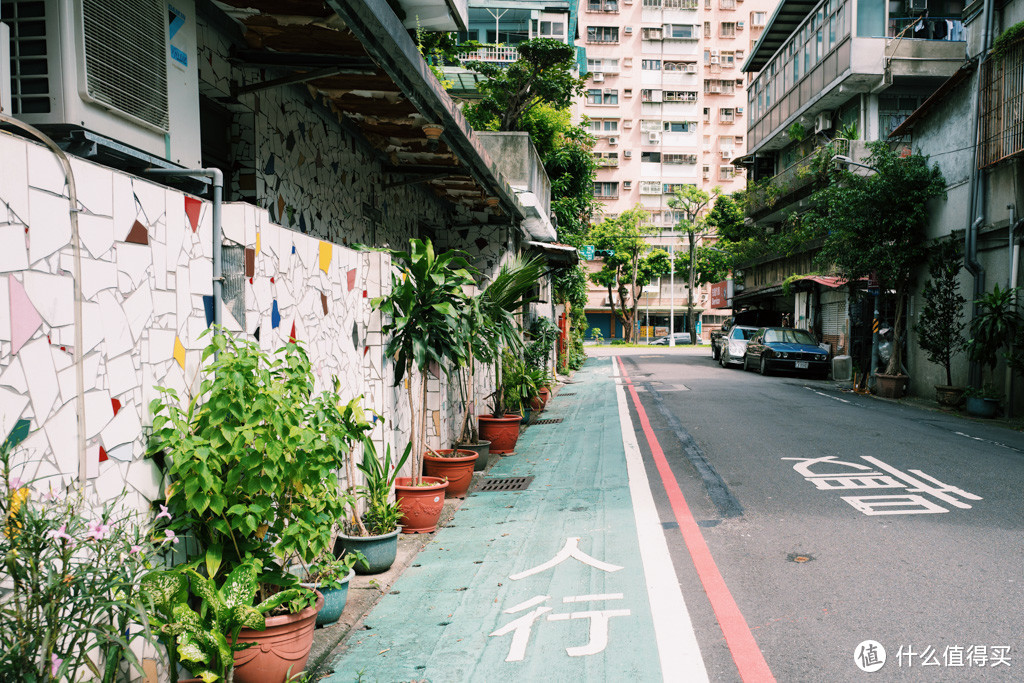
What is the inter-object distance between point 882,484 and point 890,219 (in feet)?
37.6

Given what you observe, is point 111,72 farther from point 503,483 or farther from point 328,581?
point 503,483

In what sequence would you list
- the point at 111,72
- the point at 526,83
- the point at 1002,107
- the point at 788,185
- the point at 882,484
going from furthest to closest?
the point at 788,185
the point at 526,83
the point at 1002,107
the point at 882,484
the point at 111,72

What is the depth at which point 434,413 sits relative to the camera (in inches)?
292

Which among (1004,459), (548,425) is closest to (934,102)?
(1004,459)

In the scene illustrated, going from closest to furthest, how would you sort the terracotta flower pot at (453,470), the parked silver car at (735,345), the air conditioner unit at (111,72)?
the air conditioner unit at (111,72) < the terracotta flower pot at (453,470) < the parked silver car at (735,345)

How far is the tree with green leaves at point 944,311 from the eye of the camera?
15133 millimetres

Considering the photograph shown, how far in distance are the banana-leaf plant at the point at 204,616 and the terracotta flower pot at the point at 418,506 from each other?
2555 mm

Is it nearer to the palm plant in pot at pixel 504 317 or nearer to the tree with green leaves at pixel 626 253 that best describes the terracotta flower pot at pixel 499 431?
the palm plant in pot at pixel 504 317

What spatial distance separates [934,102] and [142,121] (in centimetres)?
1731

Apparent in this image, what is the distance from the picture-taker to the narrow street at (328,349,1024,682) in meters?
3.58

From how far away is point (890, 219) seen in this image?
54.0 ft

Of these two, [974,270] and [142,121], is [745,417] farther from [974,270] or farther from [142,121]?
[142,121]

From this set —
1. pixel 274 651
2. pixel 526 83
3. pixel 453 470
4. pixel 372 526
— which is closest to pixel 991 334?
pixel 453 470

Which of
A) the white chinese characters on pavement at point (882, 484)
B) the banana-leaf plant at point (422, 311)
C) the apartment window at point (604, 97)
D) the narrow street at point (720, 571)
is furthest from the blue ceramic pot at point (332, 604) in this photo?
the apartment window at point (604, 97)
